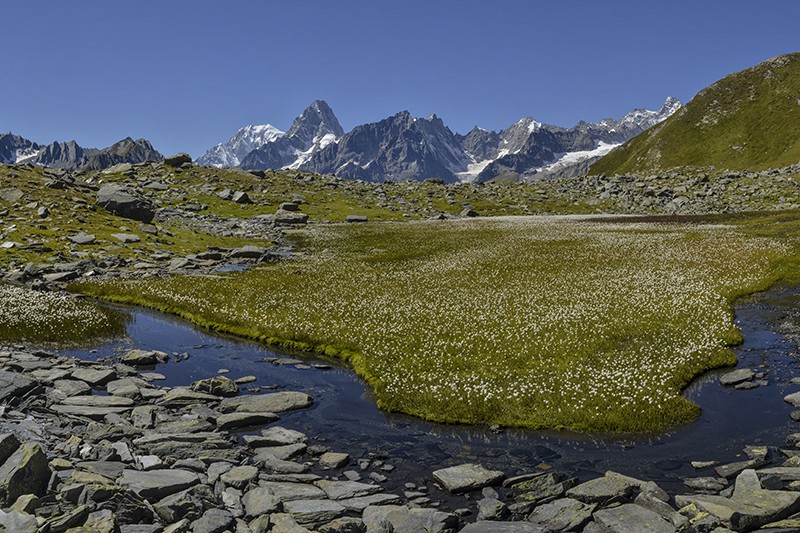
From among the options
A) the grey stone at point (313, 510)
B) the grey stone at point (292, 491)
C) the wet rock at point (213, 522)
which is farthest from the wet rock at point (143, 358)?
the grey stone at point (313, 510)

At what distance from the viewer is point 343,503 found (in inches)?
434

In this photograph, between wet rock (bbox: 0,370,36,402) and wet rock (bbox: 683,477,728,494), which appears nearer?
wet rock (bbox: 683,477,728,494)

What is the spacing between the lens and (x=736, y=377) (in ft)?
60.0

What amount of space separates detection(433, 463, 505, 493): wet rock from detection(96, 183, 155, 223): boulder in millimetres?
62189

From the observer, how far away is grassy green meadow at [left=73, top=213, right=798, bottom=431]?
1664cm

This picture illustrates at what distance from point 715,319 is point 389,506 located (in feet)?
67.8

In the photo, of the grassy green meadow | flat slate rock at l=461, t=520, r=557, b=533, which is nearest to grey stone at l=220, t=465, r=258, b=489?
flat slate rock at l=461, t=520, r=557, b=533

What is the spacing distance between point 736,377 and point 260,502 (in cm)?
1620

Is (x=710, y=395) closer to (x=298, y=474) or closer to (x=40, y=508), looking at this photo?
(x=298, y=474)

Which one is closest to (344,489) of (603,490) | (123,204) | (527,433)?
(603,490)

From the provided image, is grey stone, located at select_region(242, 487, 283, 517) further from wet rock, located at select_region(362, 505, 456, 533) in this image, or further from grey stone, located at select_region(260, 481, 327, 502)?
wet rock, located at select_region(362, 505, 456, 533)

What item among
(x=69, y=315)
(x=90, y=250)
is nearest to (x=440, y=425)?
(x=69, y=315)

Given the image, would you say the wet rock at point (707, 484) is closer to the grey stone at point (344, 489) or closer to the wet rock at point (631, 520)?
the wet rock at point (631, 520)

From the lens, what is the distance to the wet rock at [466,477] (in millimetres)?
11734
